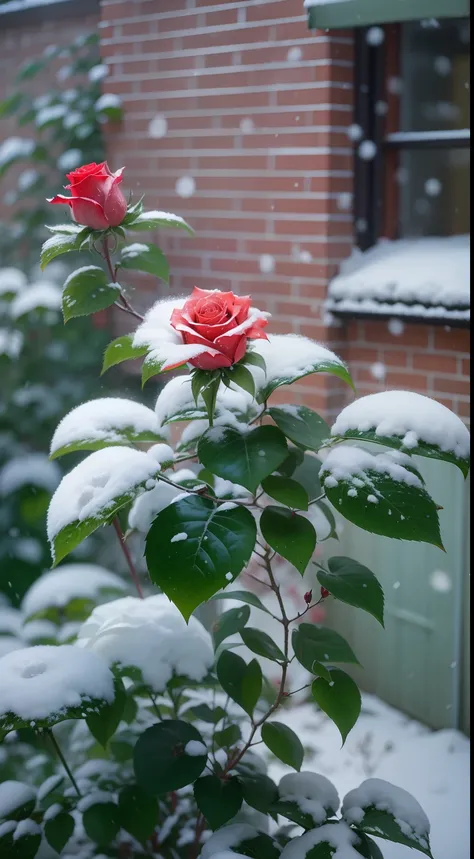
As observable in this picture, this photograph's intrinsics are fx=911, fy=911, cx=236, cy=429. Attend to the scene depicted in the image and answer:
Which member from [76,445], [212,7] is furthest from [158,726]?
[212,7]

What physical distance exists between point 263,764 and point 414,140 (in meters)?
1.31

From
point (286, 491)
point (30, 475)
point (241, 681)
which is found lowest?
point (30, 475)

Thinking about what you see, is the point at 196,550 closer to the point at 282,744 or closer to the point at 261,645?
the point at 261,645

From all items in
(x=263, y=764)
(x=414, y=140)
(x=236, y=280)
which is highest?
(x=414, y=140)

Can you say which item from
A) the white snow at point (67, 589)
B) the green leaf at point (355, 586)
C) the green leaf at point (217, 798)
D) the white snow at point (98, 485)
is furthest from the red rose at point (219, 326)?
the white snow at point (67, 589)

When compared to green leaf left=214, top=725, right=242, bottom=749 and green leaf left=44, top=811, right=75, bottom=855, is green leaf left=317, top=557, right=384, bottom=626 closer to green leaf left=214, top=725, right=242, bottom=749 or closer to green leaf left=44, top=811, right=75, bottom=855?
green leaf left=214, top=725, right=242, bottom=749

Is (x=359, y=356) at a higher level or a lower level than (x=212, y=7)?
lower

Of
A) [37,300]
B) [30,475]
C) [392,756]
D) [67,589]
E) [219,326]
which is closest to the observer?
[219,326]

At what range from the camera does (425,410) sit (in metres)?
0.88

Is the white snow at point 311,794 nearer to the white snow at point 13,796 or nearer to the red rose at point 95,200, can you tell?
the white snow at point 13,796

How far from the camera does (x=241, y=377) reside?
834mm

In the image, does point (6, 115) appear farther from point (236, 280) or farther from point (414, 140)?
point (414, 140)

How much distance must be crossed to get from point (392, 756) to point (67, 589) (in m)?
0.84

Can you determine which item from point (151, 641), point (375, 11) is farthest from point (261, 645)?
point (375, 11)
